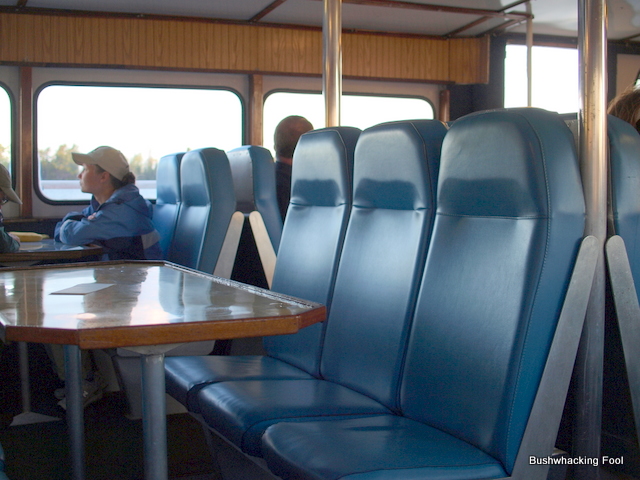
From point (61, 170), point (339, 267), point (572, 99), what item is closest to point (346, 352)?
point (339, 267)

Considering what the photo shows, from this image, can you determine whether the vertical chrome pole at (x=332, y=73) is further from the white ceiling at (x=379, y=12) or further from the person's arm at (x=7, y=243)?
the white ceiling at (x=379, y=12)

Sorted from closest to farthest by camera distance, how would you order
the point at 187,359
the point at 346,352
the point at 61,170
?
the point at 346,352
the point at 187,359
the point at 61,170

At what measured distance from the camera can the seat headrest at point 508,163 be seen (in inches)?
54.5

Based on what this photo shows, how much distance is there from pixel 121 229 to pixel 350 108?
264 centimetres

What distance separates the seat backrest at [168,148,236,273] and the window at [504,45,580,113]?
342cm

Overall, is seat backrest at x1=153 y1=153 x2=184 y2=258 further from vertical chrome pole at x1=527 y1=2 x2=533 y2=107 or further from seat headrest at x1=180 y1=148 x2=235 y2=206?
vertical chrome pole at x1=527 y1=2 x2=533 y2=107

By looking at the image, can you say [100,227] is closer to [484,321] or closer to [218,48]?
[218,48]

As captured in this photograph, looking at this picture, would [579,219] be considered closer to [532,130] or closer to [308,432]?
[532,130]

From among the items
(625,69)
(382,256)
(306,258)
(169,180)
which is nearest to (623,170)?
(382,256)

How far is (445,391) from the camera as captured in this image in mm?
1527

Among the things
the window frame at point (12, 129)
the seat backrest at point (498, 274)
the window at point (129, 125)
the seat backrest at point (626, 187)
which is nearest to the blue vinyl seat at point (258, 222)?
the seat backrest at point (498, 274)

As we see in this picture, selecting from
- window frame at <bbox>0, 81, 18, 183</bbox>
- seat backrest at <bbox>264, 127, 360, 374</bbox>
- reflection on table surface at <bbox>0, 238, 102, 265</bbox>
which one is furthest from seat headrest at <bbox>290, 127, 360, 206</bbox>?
window frame at <bbox>0, 81, 18, 183</bbox>

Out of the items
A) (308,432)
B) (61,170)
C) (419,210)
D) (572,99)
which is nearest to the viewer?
(308,432)

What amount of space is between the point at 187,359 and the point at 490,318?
3.87 ft
